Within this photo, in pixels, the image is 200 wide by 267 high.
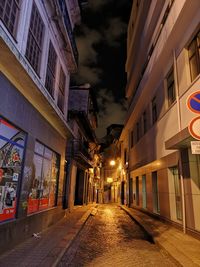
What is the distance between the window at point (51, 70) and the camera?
1018cm

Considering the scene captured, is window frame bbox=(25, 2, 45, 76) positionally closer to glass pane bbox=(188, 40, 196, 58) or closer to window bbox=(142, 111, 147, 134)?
glass pane bbox=(188, 40, 196, 58)

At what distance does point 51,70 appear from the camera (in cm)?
1056

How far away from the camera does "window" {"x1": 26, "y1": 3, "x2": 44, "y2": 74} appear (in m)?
7.92

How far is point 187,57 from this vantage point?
9.15 m

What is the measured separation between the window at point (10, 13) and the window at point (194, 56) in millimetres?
6174

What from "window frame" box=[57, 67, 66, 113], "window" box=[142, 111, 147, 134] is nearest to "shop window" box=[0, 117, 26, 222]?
"window frame" box=[57, 67, 66, 113]

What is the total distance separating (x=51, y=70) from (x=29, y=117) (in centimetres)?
360

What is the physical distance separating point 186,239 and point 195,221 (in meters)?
0.72

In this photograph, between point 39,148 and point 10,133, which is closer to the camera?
point 10,133

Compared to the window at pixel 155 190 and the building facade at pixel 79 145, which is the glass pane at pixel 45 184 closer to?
the building facade at pixel 79 145

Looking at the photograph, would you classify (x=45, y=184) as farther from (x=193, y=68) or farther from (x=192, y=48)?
(x=192, y=48)

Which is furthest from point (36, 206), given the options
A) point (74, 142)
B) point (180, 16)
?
point (74, 142)

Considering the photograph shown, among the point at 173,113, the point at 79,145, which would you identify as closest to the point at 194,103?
the point at 173,113

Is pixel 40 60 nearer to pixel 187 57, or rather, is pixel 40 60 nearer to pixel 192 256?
pixel 187 57
